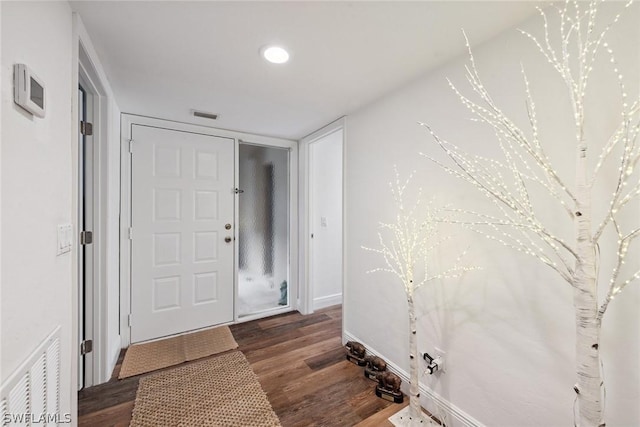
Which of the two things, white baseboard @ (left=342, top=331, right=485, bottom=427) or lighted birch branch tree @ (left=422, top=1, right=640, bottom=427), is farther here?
white baseboard @ (left=342, top=331, right=485, bottom=427)

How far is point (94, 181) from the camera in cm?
181

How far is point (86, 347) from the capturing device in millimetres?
1822

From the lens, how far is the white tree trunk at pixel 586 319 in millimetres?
822

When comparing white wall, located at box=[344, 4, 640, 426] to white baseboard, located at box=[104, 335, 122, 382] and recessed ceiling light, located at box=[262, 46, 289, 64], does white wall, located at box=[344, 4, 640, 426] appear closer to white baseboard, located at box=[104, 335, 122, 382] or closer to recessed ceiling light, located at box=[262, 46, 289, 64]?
recessed ceiling light, located at box=[262, 46, 289, 64]

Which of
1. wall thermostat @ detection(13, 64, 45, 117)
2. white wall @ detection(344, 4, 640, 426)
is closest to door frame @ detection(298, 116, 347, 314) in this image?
white wall @ detection(344, 4, 640, 426)

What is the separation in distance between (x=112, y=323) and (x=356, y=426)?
1974 millimetres

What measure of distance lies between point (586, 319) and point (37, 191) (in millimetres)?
1888

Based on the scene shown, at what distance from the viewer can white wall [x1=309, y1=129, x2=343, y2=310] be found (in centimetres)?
330

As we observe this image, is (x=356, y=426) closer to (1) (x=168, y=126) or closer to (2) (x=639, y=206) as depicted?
(2) (x=639, y=206)

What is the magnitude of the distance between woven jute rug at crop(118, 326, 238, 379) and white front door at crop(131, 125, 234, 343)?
13 centimetres

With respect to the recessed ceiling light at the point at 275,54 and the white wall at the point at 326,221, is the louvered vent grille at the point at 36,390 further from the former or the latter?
the white wall at the point at 326,221

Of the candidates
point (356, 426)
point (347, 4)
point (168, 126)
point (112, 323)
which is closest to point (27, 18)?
point (347, 4)

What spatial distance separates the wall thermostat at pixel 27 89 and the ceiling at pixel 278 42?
60 cm
